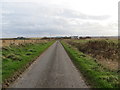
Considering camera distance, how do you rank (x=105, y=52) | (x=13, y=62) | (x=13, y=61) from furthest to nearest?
(x=105, y=52) → (x=13, y=61) → (x=13, y=62)

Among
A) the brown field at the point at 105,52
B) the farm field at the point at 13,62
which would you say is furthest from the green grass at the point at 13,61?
the brown field at the point at 105,52

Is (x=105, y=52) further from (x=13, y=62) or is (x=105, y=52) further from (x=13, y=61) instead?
(x=13, y=62)

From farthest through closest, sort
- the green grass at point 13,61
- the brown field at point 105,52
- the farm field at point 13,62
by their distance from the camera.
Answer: the brown field at point 105,52, the green grass at point 13,61, the farm field at point 13,62

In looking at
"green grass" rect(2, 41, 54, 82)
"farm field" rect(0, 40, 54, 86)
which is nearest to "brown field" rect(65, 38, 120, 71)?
"farm field" rect(0, 40, 54, 86)

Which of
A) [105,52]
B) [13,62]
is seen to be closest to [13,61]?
[13,62]

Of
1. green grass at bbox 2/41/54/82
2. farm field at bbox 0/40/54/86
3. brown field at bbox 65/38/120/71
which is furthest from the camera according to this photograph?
brown field at bbox 65/38/120/71

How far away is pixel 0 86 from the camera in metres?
9.38

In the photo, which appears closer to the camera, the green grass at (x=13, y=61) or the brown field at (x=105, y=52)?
the green grass at (x=13, y=61)

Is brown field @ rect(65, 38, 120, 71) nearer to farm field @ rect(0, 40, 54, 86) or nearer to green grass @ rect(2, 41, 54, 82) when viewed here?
farm field @ rect(0, 40, 54, 86)

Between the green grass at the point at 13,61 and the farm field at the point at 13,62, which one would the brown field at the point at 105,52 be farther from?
the green grass at the point at 13,61

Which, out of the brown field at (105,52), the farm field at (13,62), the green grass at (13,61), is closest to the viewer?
the farm field at (13,62)

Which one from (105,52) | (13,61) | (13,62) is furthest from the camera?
(105,52)

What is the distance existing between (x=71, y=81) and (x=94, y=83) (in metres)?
1.33

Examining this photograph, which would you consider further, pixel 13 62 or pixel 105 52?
pixel 105 52
